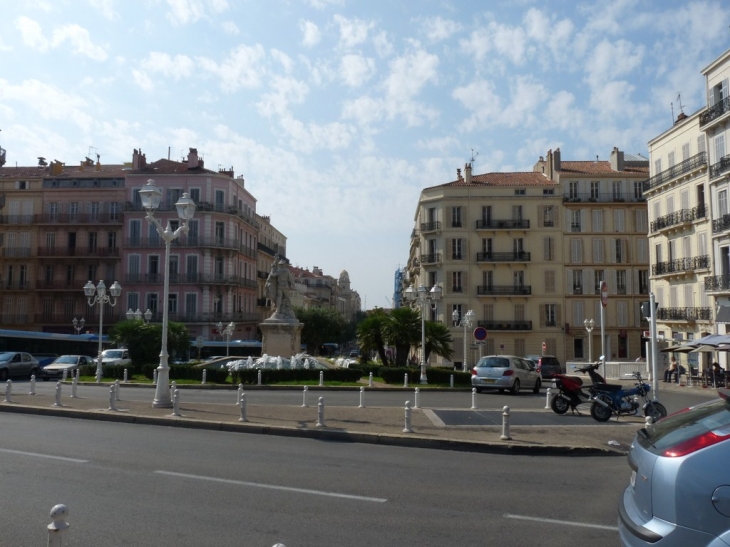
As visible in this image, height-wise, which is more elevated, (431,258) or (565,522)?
(431,258)

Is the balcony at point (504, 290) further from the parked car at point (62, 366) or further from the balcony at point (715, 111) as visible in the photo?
the parked car at point (62, 366)

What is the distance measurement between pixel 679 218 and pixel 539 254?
17118mm

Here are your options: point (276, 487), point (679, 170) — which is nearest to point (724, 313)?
point (276, 487)

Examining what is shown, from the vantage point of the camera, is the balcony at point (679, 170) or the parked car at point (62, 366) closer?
the parked car at point (62, 366)

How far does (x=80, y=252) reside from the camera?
5900 cm

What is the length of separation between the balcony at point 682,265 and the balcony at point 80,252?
43.8 m

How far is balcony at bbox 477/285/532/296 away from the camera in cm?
5634

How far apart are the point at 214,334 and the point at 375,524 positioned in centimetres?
5324

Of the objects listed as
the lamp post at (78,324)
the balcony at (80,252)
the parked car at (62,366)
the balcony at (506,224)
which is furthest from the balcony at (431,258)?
the parked car at (62,366)

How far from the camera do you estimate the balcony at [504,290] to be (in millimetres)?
56344

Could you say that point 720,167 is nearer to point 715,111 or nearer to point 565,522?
point 715,111

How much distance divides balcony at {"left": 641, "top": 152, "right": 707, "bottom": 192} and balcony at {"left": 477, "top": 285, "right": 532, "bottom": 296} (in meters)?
14.2

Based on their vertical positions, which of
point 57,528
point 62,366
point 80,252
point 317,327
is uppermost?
point 80,252

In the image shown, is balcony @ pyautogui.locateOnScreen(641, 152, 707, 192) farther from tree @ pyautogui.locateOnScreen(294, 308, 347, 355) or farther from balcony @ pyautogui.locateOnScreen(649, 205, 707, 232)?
tree @ pyautogui.locateOnScreen(294, 308, 347, 355)
